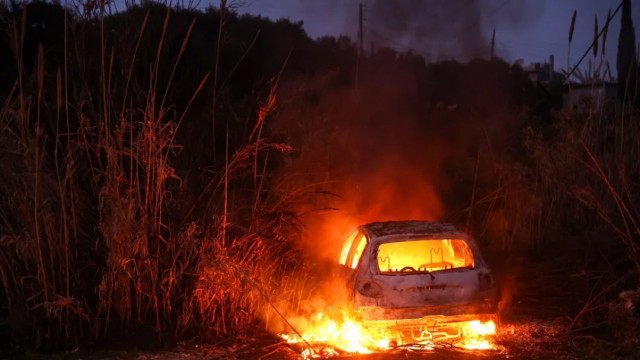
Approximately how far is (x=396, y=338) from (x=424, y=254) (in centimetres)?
177

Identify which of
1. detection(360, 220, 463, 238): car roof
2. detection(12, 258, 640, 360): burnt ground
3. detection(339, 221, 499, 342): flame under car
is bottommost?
detection(12, 258, 640, 360): burnt ground

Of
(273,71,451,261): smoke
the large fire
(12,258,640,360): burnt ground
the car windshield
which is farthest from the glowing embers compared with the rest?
(273,71,451,261): smoke

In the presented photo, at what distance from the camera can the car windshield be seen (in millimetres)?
8719

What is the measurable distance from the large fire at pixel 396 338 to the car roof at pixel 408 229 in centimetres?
110

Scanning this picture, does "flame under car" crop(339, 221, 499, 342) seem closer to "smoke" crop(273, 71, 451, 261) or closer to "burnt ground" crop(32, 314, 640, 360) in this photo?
"burnt ground" crop(32, 314, 640, 360)

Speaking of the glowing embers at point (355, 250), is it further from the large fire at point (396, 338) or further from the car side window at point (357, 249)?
the large fire at point (396, 338)

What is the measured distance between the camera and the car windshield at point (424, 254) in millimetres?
8719

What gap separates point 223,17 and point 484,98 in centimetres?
2171

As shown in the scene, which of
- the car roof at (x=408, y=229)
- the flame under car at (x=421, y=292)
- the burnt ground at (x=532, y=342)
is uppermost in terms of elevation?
the car roof at (x=408, y=229)

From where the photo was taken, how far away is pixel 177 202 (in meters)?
8.51

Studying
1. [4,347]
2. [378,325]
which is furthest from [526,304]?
[4,347]

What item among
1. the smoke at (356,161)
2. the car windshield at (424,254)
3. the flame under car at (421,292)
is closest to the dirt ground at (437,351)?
the flame under car at (421,292)

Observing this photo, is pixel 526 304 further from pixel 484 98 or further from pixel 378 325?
pixel 484 98

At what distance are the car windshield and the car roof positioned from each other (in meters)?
0.23
